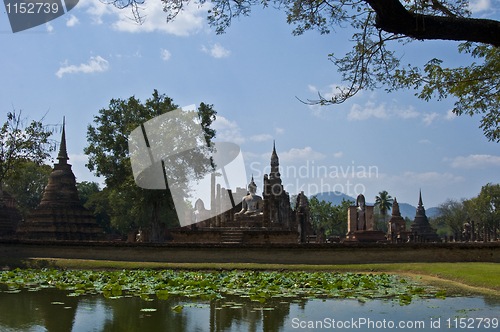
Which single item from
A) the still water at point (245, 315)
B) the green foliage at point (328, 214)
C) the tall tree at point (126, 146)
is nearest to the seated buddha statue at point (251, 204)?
the tall tree at point (126, 146)

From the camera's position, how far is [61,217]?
1180 inches

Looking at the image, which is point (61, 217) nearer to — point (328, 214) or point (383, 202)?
point (328, 214)

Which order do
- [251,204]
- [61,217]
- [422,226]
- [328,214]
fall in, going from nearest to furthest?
[61,217]
[251,204]
[422,226]
[328,214]

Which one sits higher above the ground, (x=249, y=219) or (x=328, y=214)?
(x=328, y=214)

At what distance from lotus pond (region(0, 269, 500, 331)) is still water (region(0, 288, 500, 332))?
0.01m

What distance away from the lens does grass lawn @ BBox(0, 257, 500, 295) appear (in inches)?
453

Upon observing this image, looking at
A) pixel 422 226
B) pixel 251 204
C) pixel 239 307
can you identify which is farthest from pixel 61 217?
pixel 422 226

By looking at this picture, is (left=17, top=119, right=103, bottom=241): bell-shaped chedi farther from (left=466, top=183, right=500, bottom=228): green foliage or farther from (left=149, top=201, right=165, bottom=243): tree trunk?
(left=466, top=183, right=500, bottom=228): green foliage

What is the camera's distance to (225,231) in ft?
82.1

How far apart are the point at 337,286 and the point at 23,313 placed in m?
6.84

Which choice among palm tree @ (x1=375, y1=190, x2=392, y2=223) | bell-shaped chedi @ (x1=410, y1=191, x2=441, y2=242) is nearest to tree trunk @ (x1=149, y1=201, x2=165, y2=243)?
bell-shaped chedi @ (x1=410, y1=191, x2=441, y2=242)

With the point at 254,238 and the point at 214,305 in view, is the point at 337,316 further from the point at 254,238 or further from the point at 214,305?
the point at 254,238

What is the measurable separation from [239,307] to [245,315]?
2.31 feet

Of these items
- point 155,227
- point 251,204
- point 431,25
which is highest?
point 431,25
